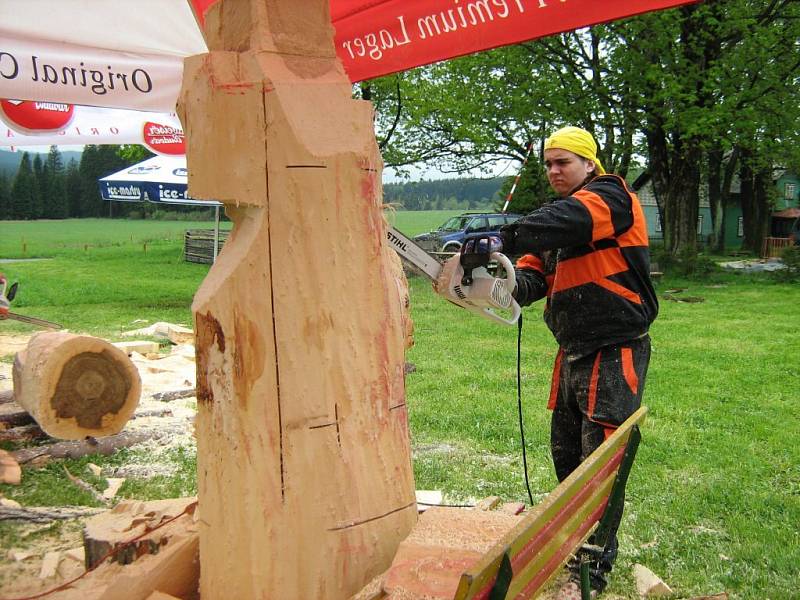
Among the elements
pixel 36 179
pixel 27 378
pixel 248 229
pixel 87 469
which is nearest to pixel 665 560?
pixel 248 229

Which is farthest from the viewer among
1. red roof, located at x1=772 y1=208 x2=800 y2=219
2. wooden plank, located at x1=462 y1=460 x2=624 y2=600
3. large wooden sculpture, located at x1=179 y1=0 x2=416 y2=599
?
red roof, located at x1=772 y1=208 x2=800 y2=219

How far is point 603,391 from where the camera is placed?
259cm

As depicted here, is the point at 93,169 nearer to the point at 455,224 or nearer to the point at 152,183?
the point at 455,224

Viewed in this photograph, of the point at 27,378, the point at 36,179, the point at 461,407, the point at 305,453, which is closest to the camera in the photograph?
the point at 305,453

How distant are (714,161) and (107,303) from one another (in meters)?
22.0

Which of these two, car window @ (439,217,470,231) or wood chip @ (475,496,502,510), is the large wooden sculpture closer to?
wood chip @ (475,496,502,510)

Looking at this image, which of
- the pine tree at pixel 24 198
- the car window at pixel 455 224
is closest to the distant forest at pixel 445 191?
the car window at pixel 455 224

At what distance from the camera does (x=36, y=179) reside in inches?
1507

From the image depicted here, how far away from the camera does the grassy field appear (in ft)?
10.3

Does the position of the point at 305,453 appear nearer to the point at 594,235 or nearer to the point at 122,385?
the point at 594,235

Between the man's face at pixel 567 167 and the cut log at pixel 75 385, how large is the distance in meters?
3.16

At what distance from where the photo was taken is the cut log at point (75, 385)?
14.8 feet

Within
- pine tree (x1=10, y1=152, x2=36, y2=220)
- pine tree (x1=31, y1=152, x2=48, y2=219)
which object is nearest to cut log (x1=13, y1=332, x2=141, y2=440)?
pine tree (x1=10, y1=152, x2=36, y2=220)

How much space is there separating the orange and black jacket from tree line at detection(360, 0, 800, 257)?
11.4 m
